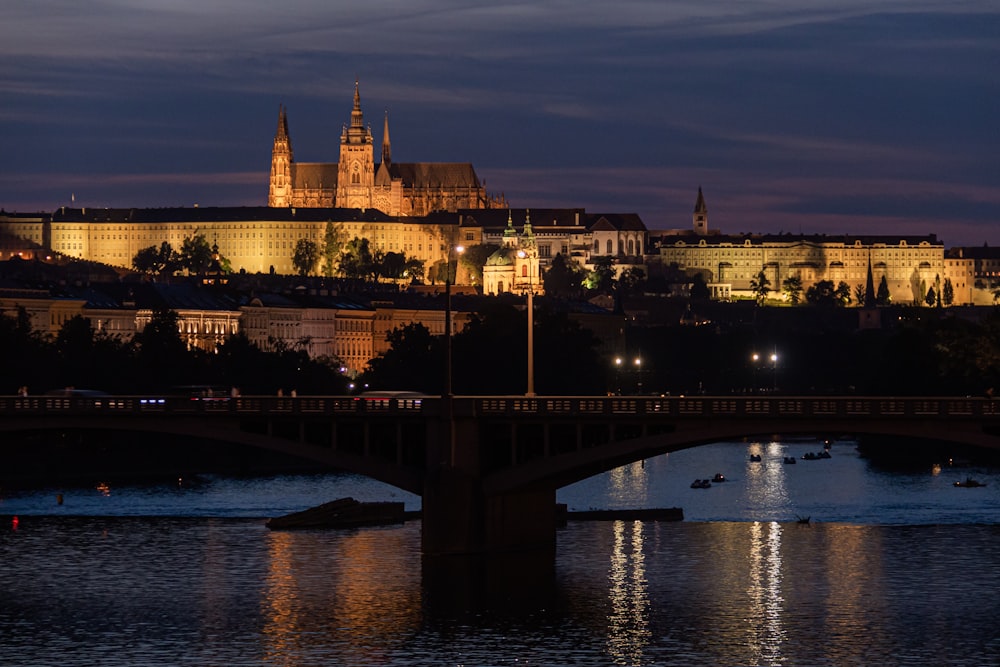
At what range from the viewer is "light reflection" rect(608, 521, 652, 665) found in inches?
2677

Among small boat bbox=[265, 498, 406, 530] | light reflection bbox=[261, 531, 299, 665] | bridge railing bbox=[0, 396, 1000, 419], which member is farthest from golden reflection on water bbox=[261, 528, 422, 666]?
bridge railing bbox=[0, 396, 1000, 419]

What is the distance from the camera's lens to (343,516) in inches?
3848

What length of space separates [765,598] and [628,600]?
11.9 feet

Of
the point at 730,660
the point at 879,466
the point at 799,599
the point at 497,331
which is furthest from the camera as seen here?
the point at 497,331

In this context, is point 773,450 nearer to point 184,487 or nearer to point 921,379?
point 921,379

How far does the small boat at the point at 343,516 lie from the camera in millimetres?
96750

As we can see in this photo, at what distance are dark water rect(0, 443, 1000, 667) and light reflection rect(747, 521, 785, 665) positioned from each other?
0.12 metres

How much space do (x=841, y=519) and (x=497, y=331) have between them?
73.6 m

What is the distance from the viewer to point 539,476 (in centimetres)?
8056

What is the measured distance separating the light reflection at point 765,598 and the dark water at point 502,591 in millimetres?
117

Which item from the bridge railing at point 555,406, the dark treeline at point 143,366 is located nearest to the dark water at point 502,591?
the bridge railing at point 555,406

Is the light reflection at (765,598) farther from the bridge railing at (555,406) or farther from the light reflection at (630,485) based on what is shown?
the light reflection at (630,485)

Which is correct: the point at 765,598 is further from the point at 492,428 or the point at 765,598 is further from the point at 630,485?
the point at 630,485

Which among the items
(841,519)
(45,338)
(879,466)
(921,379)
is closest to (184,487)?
(841,519)
